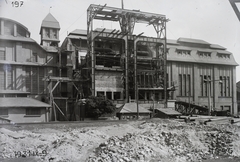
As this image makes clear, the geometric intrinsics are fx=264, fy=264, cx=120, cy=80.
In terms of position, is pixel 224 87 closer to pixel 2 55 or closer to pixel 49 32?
pixel 49 32

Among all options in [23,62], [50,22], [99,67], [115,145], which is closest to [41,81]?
[23,62]

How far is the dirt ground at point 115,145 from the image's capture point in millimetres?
17438

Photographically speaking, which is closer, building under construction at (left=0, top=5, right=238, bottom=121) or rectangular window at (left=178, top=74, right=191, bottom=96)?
Result: building under construction at (left=0, top=5, right=238, bottom=121)

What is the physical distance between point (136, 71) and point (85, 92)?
9.90m

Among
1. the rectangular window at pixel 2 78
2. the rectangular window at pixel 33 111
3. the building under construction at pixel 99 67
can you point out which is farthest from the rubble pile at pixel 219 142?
the rectangular window at pixel 2 78

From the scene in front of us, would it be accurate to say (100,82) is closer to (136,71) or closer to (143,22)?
(136,71)

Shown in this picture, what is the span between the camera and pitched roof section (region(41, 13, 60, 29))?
55.0 m

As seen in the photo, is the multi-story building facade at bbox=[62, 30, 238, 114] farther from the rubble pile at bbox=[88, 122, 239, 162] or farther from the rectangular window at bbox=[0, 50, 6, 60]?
the rubble pile at bbox=[88, 122, 239, 162]

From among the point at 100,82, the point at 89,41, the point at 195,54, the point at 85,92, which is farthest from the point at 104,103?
the point at 195,54

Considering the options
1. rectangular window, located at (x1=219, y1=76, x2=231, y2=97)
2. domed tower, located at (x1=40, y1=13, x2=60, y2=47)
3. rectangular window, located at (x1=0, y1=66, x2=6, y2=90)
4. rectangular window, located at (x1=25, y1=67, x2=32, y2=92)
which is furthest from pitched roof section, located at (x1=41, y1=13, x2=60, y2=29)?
rectangular window, located at (x1=219, y1=76, x2=231, y2=97)

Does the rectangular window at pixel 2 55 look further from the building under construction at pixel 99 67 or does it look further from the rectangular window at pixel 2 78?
the rectangular window at pixel 2 78

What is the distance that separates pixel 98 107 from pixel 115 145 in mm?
20396

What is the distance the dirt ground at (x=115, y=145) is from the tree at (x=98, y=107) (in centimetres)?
1284

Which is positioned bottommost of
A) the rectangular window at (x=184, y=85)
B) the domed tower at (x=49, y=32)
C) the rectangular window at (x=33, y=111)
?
the rectangular window at (x=33, y=111)
